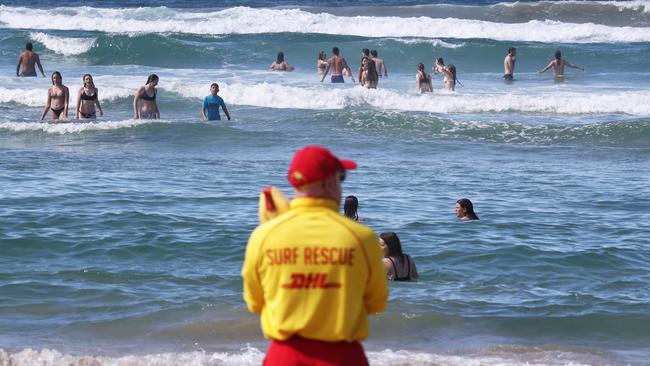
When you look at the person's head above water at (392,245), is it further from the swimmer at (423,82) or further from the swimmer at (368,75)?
the swimmer at (423,82)

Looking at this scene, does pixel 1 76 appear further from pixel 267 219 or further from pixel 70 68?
pixel 267 219

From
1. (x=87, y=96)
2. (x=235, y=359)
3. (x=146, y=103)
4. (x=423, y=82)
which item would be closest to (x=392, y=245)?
(x=235, y=359)

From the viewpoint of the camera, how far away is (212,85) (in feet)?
69.8

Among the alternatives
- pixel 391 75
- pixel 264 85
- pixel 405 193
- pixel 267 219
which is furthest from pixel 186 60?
pixel 267 219

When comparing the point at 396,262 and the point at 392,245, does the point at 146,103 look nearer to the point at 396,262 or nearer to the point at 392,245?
the point at 392,245

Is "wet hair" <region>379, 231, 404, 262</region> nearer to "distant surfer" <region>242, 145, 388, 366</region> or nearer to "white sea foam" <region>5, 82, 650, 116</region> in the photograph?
"distant surfer" <region>242, 145, 388, 366</region>

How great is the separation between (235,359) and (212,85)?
46.2 feet

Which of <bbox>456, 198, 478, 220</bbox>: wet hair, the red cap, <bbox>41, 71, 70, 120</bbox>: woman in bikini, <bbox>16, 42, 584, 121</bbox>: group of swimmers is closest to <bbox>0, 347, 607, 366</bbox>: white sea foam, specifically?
the red cap

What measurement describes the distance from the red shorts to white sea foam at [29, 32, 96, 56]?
33.9 m

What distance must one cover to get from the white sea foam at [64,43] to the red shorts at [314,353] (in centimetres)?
3394

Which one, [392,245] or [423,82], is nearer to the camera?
[392,245]

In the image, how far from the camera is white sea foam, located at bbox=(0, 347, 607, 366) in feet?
24.3

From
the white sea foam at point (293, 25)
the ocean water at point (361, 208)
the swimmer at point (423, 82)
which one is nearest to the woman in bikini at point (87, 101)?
the ocean water at point (361, 208)

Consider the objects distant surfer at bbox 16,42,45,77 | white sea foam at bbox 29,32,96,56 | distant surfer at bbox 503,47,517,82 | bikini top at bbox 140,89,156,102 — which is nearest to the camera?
bikini top at bbox 140,89,156,102
